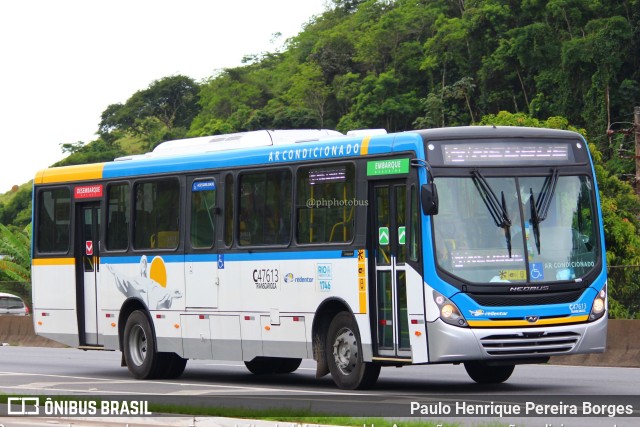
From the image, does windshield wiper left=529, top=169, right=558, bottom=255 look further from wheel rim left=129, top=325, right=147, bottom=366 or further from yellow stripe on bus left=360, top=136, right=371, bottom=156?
wheel rim left=129, top=325, right=147, bottom=366

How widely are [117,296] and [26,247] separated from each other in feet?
113

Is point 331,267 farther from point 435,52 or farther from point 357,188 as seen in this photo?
point 435,52

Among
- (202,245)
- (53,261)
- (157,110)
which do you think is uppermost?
(157,110)

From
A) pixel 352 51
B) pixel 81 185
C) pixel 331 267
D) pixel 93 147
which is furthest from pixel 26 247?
pixel 93 147

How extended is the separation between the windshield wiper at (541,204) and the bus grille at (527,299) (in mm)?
584

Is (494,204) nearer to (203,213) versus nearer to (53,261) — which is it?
(203,213)

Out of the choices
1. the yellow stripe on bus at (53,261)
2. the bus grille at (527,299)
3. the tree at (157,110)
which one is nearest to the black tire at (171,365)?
the yellow stripe on bus at (53,261)

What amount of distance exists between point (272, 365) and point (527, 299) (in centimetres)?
656

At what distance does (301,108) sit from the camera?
11262 cm

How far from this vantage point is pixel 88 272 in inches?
859

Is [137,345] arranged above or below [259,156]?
below

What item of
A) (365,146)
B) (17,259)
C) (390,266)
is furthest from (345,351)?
(17,259)

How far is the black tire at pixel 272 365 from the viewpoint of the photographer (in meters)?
20.8

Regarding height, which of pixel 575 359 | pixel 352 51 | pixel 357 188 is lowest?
pixel 575 359
